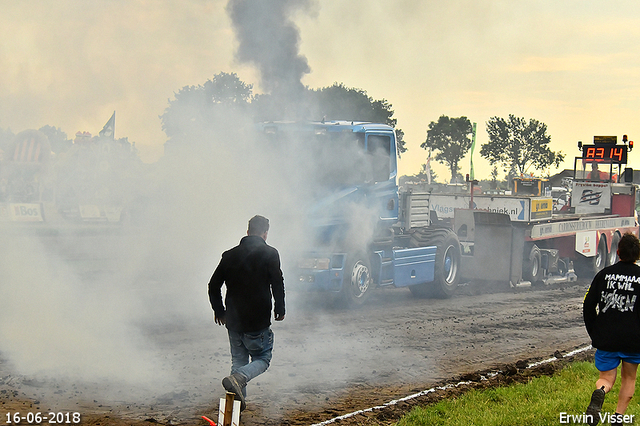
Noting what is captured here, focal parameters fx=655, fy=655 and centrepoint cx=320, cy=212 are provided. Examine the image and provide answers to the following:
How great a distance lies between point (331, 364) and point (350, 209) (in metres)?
4.17

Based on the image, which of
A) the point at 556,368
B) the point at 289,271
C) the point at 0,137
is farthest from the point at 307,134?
the point at 556,368

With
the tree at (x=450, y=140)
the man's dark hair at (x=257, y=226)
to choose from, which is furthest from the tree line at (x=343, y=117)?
the man's dark hair at (x=257, y=226)

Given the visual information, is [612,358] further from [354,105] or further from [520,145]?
[520,145]

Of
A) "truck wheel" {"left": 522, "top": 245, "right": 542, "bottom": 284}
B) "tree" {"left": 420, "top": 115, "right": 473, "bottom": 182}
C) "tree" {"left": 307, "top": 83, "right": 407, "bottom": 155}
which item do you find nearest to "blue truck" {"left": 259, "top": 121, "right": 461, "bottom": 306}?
"truck wheel" {"left": 522, "top": 245, "right": 542, "bottom": 284}

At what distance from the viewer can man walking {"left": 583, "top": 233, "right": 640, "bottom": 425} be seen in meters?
5.43

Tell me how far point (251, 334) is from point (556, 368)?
13.8 ft

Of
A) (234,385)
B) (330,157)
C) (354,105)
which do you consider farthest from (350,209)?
(354,105)

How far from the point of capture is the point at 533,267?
16.2 m

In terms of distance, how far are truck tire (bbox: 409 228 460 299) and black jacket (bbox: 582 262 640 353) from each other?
766cm

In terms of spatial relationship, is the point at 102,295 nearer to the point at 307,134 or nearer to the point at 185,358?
the point at 185,358

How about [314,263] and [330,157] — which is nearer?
[314,263]

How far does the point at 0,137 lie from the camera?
8680mm

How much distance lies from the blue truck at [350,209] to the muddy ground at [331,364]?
587 millimetres

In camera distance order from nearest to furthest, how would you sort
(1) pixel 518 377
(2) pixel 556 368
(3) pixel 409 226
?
(1) pixel 518 377
(2) pixel 556 368
(3) pixel 409 226
